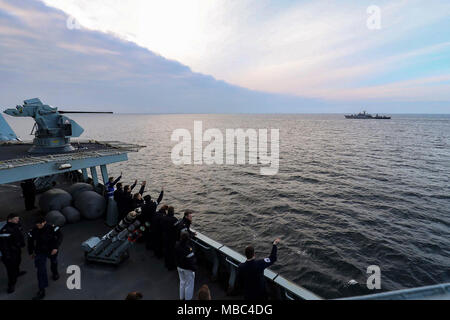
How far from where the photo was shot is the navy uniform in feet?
17.8

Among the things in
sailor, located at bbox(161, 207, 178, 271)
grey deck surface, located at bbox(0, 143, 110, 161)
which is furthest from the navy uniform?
grey deck surface, located at bbox(0, 143, 110, 161)

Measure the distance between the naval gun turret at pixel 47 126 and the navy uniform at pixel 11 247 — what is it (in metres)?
8.45

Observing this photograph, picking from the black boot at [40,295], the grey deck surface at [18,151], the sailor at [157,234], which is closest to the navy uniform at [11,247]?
the black boot at [40,295]

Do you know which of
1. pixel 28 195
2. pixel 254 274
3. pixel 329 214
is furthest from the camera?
pixel 329 214

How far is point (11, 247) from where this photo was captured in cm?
554

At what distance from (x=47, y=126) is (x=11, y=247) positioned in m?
9.15

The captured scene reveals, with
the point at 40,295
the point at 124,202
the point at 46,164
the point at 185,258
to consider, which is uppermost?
the point at 46,164

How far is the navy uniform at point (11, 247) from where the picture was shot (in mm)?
5418

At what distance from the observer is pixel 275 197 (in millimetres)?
20359

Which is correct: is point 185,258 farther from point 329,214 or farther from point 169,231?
point 329,214

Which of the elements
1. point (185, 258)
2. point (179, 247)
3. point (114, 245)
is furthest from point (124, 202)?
point (185, 258)

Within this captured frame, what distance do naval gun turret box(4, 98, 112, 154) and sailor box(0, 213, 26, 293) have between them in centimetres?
837

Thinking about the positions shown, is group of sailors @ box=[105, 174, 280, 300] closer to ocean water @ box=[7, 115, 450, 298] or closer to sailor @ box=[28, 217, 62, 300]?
sailor @ box=[28, 217, 62, 300]
